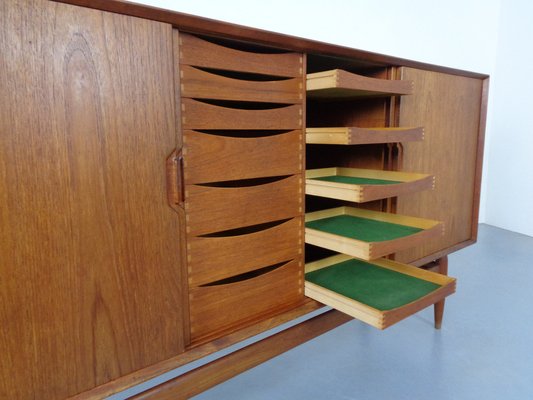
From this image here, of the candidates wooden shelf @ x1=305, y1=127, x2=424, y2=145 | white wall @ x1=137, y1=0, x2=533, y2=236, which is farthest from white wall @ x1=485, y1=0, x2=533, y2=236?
wooden shelf @ x1=305, y1=127, x2=424, y2=145

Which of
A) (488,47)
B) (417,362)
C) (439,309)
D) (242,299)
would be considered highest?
(488,47)

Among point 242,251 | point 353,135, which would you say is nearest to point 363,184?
point 353,135

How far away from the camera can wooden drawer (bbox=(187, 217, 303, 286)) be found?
2.75 feet

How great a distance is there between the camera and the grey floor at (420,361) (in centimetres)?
127

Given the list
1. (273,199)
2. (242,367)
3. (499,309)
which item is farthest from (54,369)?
(499,309)

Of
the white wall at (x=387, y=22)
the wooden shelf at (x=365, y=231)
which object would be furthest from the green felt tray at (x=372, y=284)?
the white wall at (x=387, y=22)

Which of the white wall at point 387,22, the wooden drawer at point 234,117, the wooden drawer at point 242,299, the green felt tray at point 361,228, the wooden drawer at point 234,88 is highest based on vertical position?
the white wall at point 387,22

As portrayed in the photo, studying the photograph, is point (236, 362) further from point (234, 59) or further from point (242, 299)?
point (234, 59)

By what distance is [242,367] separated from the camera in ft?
3.05

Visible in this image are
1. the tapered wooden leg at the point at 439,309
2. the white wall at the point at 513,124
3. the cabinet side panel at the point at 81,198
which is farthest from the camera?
the white wall at the point at 513,124

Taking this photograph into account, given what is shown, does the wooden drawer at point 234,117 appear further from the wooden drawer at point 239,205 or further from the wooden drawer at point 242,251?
the wooden drawer at point 242,251

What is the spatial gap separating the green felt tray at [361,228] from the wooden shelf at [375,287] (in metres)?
0.13

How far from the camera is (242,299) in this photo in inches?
36.4

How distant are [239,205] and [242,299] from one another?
216 millimetres
